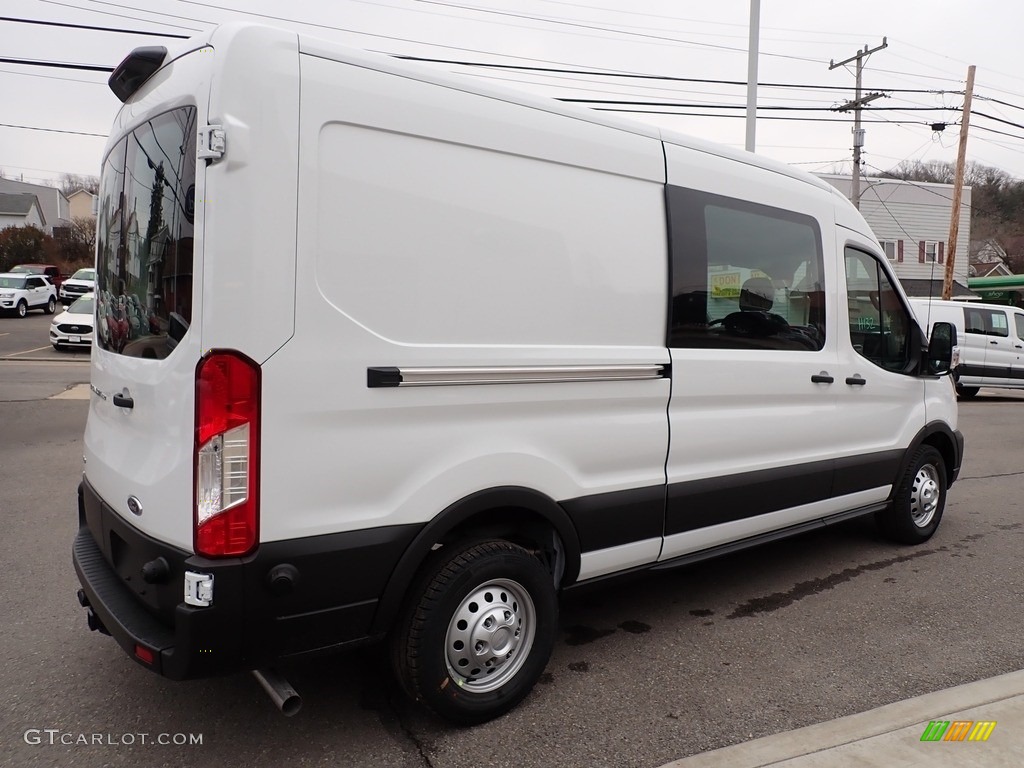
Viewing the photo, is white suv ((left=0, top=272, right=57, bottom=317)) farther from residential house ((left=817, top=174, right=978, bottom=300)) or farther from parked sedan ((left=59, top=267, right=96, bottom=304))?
residential house ((left=817, top=174, right=978, bottom=300))

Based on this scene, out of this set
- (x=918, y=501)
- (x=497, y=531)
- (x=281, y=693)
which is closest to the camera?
(x=281, y=693)

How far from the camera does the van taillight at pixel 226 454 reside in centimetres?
228

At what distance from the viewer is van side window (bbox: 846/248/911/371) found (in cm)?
450

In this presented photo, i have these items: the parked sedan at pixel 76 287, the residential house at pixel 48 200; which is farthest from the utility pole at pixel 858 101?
the residential house at pixel 48 200

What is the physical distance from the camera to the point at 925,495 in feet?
17.2

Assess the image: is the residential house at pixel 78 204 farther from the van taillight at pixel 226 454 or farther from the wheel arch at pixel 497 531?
the van taillight at pixel 226 454

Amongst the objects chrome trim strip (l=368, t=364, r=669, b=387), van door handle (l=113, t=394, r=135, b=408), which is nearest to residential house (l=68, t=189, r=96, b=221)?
van door handle (l=113, t=394, r=135, b=408)

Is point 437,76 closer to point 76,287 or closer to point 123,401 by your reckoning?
point 123,401

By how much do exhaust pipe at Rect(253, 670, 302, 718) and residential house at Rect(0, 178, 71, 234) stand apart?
7838 centimetres

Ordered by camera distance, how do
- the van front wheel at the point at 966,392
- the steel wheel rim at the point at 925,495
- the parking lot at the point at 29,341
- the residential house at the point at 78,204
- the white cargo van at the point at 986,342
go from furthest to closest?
1. the residential house at the point at 78,204
2. the parking lot at the point at 29,341
3. the van front wheel at the point at 966,392
4. the white cargo van at the point at 986,342
5. the steel wheel rim at the point at 925,495

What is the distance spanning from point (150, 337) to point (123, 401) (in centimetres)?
28

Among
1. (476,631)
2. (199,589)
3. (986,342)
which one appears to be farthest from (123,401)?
(986,342)

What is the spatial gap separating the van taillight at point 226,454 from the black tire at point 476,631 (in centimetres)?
70

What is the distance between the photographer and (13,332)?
2406cm
